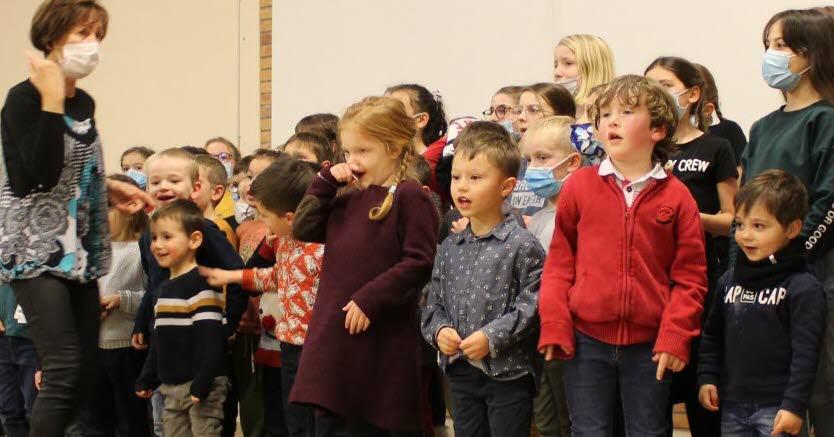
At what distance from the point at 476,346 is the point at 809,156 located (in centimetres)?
144

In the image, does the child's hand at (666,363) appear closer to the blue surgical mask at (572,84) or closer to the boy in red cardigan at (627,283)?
the boy in red cardigan at (627,283)

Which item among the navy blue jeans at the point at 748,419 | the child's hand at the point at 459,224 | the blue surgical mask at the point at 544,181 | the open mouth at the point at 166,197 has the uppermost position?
the blue surgical mask at the point at 544,181

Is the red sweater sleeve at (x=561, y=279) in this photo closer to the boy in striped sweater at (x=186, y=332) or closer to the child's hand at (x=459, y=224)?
the child's hand at (x=459, y=224)

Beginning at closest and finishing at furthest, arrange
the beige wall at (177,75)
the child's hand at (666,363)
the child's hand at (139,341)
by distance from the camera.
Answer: the child's hand at (666,363) < the child's hand at (139,341) < the beige wall at (177,75)

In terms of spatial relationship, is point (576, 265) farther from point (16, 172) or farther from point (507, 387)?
point (16, 172)

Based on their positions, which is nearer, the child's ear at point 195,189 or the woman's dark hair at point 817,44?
the woman's dark hair at point 817,44

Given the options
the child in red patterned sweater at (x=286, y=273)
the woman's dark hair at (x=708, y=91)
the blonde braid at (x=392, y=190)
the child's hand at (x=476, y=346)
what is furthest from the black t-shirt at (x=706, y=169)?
the child in red patterned sweater at (x=286, y=273)

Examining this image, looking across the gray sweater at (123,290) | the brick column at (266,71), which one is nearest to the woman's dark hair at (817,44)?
the gray sweater at (123,290)

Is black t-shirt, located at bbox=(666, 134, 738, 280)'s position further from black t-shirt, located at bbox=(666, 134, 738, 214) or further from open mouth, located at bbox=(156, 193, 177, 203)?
open mouth, located at bbox=(156, 193, 177, 203)

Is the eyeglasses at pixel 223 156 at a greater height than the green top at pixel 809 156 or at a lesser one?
lesser

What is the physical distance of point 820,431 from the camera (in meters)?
3.96

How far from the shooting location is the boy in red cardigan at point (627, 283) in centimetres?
363

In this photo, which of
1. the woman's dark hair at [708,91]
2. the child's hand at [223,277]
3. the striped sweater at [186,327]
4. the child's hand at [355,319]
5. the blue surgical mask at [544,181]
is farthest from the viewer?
the striped sweater at [186,327]

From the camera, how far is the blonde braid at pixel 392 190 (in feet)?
13.6
